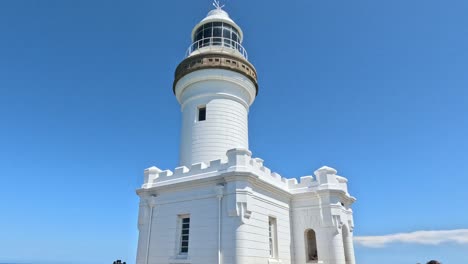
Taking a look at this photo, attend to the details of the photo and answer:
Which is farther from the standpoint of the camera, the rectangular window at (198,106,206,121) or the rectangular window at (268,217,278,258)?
the rectangular window at (198,106,206,121)

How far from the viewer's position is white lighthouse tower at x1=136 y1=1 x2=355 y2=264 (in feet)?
37.1

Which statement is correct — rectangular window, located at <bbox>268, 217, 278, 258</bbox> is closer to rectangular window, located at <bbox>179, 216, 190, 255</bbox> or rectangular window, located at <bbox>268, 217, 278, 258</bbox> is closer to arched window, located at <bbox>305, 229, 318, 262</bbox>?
arched window, located at <bbox>305, 229, 318, 262</bbox>

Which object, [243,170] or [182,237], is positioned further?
[182,237]

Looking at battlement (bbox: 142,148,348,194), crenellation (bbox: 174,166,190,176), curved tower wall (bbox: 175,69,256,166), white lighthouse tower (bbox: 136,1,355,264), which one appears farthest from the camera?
curved tower wall (bbox: 175,69,256,166)

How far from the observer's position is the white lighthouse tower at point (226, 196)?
11312 millimetres

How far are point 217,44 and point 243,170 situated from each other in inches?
374

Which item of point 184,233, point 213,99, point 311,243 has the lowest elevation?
point 311,243

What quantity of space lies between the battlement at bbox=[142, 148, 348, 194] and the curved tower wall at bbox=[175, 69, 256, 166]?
74.0 inches

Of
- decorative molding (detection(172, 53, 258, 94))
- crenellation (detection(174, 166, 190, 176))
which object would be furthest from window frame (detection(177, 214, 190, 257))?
decorative molding (detection(172, 53, 258, 94))

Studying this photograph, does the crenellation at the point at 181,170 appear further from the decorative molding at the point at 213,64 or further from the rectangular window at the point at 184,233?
the decorative molding at the point at 213,64

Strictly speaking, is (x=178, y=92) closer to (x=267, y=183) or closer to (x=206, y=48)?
(x=206, y=48)

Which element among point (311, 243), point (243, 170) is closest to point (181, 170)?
point (243, 170)

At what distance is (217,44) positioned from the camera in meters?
18.1

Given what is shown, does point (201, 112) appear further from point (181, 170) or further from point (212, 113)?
point (181, 170)
